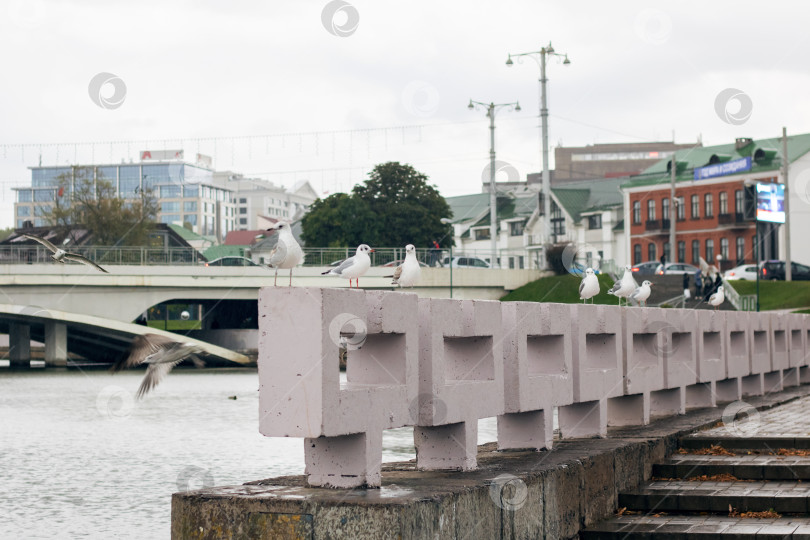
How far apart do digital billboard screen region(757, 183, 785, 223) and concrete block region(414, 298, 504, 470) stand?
47.9 metres

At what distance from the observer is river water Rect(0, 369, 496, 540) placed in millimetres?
15984

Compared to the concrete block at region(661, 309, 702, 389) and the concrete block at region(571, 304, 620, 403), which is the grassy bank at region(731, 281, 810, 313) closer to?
the concrete block at region(661, 309, 702, 389)

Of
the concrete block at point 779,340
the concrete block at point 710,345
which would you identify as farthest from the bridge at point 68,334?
the concrete block at point 710,345

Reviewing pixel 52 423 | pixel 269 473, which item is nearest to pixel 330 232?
pixel 52 423

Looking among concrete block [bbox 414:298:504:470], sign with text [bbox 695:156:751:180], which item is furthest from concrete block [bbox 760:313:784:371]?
sign with text [bbox 695:156:751:180]

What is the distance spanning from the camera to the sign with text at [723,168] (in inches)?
2958

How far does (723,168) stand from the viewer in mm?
78500

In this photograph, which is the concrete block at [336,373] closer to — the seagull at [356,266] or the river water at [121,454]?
the seagull at [356,266]

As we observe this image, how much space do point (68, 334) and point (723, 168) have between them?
43729 millimetres

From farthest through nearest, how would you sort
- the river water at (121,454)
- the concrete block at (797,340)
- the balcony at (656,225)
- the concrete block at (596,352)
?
the balcony at (656,225), the concrete block at (797,340), the river water at (121,454), the concrete block at (596,352)

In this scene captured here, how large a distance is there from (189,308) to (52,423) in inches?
3230

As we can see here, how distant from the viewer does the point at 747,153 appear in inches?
3236

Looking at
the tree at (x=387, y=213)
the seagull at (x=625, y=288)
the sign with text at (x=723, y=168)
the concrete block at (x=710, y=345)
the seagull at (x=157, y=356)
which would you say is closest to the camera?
the seagull at (x=157, y=356)

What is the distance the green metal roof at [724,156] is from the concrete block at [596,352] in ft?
229
